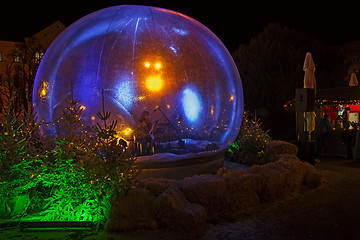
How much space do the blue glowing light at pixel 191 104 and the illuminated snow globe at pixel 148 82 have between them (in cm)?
2

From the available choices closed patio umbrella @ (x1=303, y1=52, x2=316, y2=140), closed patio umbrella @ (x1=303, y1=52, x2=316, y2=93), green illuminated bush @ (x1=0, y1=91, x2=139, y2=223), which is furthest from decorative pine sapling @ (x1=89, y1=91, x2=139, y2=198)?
closed patio umbrella @ (x1=303, y1=52, x2=316, y2=93)

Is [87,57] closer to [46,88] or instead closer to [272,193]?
[46,88]

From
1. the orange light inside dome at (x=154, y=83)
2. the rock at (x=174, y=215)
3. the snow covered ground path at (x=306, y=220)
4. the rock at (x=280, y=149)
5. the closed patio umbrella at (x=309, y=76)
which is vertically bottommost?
the snow covered ground path at (x=306, y=220)

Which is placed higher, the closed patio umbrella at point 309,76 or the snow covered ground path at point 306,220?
the closed patio umbrella at point 309,76

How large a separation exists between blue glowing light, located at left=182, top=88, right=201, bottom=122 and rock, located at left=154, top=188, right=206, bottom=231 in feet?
10.3

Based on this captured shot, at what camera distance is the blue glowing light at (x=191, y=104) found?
755 cm

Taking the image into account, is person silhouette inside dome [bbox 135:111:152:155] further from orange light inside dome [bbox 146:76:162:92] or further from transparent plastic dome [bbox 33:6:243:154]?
orange light inside dome [bbox 146:76:162:92]

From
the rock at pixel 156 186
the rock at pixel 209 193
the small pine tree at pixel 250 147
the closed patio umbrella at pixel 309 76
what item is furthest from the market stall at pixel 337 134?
the rock at pixel 156 186

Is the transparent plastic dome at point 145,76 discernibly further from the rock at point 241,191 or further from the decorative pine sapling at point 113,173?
the decorative pine sapling at point 113,173

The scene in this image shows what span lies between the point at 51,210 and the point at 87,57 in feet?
11.5

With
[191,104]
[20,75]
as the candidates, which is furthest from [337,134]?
[20,75]

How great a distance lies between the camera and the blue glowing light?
755 centimetres

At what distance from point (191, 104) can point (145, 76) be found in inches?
48.6

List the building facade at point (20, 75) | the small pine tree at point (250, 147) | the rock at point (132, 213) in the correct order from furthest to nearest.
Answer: the building facade at point (20, 75) < the small pine tree at point (250, 147) < the rock at point (132, 213)
